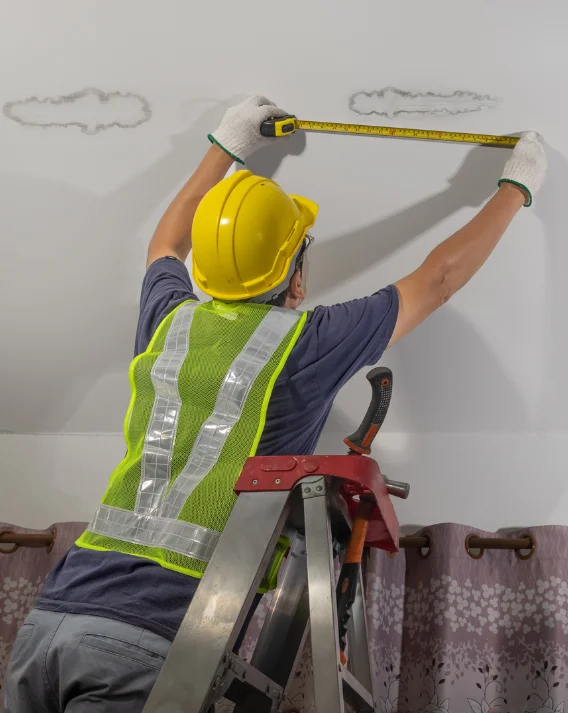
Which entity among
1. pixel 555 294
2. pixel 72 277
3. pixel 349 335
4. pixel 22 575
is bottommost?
pixel 22 575

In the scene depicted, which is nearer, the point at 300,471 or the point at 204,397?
the point at 300,471

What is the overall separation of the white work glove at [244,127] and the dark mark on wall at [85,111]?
209mm

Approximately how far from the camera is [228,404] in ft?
4.80

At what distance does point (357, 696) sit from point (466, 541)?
77 centimetres

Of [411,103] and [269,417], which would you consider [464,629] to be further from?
[411,103]

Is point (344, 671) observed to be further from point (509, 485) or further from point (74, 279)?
point (74, 279)

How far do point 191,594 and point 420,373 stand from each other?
3.94 ft

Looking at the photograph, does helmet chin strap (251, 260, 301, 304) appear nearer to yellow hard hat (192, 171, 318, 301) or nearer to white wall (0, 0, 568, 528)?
yellow hard hat (192, 171, 318, 301)

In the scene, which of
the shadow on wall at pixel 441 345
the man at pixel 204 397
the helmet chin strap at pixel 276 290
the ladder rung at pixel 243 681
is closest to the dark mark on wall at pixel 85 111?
the man at pixel 204 397

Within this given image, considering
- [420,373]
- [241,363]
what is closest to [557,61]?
[420,373]

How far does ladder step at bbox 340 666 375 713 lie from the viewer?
151cm

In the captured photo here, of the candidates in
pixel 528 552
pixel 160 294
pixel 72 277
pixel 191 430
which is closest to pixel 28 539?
pixel 72 277

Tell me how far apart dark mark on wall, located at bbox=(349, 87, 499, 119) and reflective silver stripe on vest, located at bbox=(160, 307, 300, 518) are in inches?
26.6

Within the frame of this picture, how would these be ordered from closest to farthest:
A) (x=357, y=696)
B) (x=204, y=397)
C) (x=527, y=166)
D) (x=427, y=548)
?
(x=204, y=397) → (x=357, y=696) → (x=527, y=166) → (x=427, y=548)
